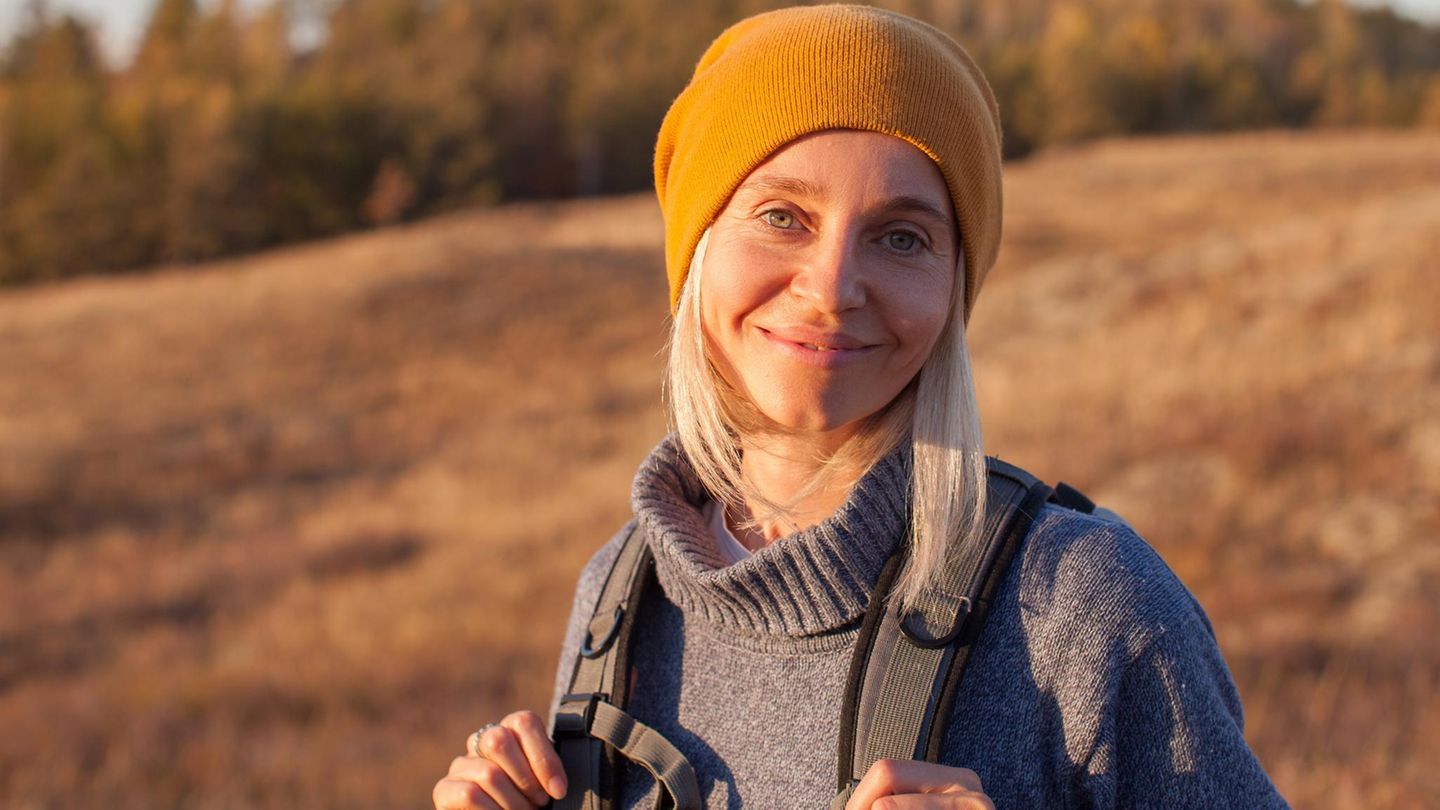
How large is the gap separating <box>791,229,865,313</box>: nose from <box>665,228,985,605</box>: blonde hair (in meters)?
0.17

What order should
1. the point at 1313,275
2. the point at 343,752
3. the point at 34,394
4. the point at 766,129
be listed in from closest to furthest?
the point at 766,129 < the point at 343,752 < the point at 1313,275 < the point at 34,394

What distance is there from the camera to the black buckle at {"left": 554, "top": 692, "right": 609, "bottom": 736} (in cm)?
158

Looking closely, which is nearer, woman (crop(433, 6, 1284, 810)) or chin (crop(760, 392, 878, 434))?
woman (crop(433, 6, 1284, 810))

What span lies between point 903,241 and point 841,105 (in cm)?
19

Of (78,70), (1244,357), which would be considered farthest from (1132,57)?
(1244,357)

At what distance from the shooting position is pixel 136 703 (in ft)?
25.6

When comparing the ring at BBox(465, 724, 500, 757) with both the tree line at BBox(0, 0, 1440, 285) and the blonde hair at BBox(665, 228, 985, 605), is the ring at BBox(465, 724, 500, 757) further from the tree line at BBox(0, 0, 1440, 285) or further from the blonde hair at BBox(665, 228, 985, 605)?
the tree line at BBox(0, 0, 1440, 285)

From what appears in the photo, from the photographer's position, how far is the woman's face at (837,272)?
152 centimetres

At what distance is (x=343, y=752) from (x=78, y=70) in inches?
2492

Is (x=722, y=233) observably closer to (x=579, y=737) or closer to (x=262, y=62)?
(x=579, y=737)

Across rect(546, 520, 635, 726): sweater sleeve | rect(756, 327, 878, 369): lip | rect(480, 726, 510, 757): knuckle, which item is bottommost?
rect(546, 520, 635, 726): sweater sleeve

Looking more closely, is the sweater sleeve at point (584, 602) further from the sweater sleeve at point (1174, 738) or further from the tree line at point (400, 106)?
the tree line at point (400, 106)

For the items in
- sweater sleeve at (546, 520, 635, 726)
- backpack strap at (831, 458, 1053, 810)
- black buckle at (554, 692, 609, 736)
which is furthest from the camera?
sweater sleeve at (546, 520, 635, 726)

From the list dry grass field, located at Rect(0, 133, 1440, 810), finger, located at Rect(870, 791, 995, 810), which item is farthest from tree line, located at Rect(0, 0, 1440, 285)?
finger, located at Rect(870, 791, 995, 810)
